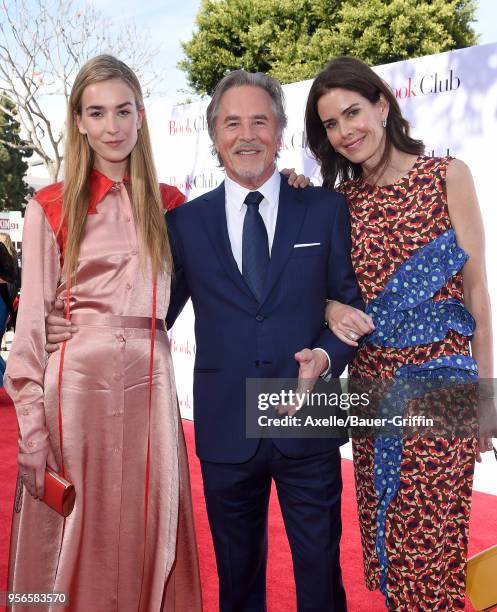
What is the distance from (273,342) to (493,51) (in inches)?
122

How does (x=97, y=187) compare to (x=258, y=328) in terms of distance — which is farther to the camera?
(x=97, y=187)

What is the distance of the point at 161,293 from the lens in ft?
7.75

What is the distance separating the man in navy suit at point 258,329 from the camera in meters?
2.26

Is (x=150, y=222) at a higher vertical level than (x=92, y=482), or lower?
higher

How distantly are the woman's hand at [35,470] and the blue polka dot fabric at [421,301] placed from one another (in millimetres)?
1167

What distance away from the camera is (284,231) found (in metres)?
2.30

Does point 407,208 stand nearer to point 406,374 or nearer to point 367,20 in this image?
point 406,374

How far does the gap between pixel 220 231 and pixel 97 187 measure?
445 millimetres

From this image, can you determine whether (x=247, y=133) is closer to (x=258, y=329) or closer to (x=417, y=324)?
(x=258, y=329)

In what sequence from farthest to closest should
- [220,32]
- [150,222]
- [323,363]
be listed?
1. [220,32]
2. [150,222]
3. [323,363]

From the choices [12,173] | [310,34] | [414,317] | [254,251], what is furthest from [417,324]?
[12,173]

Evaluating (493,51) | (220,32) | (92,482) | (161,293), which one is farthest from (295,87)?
(220,32)

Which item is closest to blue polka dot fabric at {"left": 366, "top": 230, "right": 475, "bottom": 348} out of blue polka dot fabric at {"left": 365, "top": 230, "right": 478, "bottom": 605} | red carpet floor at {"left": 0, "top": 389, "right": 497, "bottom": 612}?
blue polka dot fabric at {"left": 365, "top": 230, "right": 478, "bottom": 605}

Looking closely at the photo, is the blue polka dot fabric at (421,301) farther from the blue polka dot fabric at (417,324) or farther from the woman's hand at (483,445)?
the woman's hand at (483,445)
